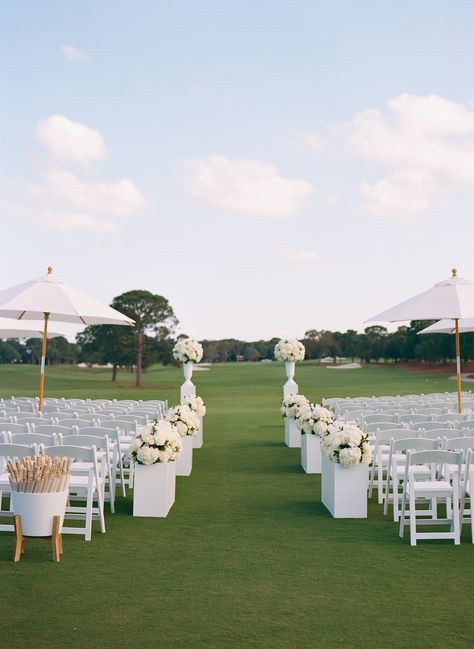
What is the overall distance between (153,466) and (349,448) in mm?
2375

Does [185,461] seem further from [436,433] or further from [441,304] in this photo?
[441,304]

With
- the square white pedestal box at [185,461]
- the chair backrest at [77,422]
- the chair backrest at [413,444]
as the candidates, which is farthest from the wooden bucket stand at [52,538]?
the square white pedestal box at [185,461]

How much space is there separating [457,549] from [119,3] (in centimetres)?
1840

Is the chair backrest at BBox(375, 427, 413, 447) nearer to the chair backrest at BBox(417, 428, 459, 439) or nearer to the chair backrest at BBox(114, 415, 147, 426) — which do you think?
the chair backrest at BBox(417, 428, 459, 439)

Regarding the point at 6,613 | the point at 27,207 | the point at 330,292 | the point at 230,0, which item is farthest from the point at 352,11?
the point at 330,292

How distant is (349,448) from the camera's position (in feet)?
27.7

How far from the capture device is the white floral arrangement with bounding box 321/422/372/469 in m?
8.39

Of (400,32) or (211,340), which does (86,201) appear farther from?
(211,340)

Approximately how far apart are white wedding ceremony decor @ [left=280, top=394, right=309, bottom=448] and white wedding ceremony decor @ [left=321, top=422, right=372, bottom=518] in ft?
20.9

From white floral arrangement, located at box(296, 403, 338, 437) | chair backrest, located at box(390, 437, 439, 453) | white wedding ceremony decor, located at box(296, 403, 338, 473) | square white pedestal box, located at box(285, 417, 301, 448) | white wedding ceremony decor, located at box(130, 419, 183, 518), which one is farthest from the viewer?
square white pedestal box, located at box(285, 417, 301, 448)

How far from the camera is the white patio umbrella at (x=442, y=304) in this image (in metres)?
12.1

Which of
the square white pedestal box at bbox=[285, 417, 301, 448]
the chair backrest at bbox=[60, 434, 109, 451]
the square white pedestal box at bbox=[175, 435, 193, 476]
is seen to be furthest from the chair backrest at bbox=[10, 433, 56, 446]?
the square white pedestal box at bbox=[285, 417, 301, 448]

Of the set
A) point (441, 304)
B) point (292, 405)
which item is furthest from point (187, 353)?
point (441, 304)

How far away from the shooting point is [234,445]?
651 inches
